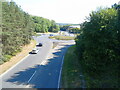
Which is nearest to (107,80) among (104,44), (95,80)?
(95,80)

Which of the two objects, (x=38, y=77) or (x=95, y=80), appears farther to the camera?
(x=38, y=77)

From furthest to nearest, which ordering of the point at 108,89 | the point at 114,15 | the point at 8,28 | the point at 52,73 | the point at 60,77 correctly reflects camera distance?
1. the point at 8,28
2. the point at 52,73
3. the point at 60,77
4. the point at 114,15
5. the point at 108,89

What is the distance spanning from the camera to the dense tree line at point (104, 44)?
9.52 m

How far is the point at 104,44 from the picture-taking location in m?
10.1

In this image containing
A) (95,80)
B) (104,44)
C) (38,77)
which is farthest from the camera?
(38,77)

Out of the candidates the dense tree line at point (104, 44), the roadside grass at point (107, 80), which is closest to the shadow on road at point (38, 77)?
the roadside grass at point (107, 80)

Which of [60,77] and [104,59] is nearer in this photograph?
[104,59]

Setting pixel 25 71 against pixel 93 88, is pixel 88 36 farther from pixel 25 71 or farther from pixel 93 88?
pixel 25 71

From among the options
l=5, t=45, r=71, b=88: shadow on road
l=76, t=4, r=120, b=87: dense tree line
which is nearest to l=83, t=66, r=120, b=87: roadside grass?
l=76, t=4, r=120, b=87: dense tree line

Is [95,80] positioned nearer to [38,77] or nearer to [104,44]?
[104,44]

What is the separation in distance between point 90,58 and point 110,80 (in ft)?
8.36

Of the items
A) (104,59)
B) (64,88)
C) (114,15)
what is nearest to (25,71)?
(64,88)

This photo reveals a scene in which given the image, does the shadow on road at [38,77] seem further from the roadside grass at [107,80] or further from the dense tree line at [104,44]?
the dense tree line at [104,44]

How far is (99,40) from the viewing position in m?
10.1
